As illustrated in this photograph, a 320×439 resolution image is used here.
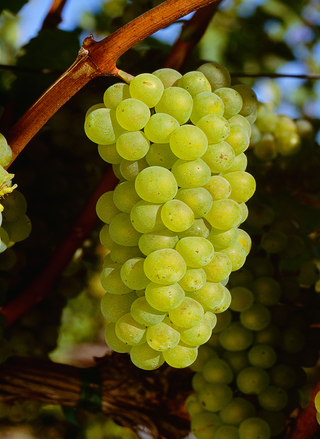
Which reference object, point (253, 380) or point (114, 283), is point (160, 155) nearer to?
point (114, 283)

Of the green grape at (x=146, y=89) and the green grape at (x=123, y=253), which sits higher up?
the green grape at (x=146, y=89)

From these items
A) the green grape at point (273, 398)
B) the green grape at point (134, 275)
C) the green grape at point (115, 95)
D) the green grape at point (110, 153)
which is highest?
the green grape at point (115, 95)

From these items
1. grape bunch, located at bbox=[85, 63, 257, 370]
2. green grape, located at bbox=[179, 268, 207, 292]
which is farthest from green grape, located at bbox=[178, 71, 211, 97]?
green grape, located at bbox=[179, 268, 207, 292]

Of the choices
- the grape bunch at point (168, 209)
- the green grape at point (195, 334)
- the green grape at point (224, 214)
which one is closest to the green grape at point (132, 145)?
the grape bunch at point (168, 209)

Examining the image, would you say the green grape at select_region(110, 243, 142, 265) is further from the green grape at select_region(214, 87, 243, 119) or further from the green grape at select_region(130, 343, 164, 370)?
the green grape at select_region(214, 87, 243, 119)

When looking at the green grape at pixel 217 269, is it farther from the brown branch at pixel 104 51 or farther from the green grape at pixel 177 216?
the brown branch at pixel 104 51

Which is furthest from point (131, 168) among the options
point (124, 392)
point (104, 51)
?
point (124, 392)

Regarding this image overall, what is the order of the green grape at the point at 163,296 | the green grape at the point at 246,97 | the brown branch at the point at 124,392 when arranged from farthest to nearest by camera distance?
the brown branch at the point at 124,392 → the green grape at the point at 246,97 → the green grape at the point at 163,296
